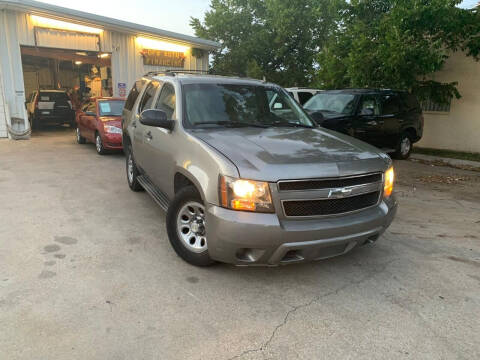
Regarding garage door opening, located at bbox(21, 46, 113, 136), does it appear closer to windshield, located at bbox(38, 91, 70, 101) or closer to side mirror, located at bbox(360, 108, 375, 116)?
windshield, located at bbox(38, 91, 70, 101)

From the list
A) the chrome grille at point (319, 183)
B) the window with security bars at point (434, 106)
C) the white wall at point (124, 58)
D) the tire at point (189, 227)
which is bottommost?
the tire at point (189, 227)

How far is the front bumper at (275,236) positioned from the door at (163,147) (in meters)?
1.13

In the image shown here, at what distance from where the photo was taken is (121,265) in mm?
3629

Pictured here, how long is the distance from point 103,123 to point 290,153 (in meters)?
7.20

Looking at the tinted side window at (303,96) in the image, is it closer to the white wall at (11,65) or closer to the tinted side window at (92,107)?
the tinted side window at (92,107)

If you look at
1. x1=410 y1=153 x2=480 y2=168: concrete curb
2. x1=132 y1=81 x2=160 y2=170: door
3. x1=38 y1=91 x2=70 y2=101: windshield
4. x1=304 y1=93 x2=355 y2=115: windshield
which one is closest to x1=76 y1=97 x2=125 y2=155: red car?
x1=132 y1=81 x2=160 y2=170: door

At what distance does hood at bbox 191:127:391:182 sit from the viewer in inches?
117

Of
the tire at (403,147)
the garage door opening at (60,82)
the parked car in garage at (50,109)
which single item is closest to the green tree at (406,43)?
the tire at (403,147)

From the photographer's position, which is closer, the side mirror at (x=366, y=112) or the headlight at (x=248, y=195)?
the headlight at (x=248, y=195)

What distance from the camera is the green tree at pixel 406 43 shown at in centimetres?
983

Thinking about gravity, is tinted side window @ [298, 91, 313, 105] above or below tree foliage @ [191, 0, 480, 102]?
below

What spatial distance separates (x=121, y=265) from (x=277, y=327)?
1689 millimetres

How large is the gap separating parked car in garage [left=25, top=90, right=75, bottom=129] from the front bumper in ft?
47.0

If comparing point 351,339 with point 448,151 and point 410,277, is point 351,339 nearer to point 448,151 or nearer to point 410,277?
point 410,277
